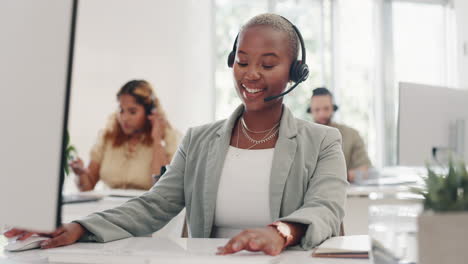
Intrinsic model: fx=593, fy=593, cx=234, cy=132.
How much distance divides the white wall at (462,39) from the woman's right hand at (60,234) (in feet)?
22.2

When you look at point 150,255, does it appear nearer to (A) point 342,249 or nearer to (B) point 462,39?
A: (A) point 342,249

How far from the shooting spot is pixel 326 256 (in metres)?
1.26

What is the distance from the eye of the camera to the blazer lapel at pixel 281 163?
1.61 meters

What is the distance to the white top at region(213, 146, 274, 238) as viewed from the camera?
5.45 ft

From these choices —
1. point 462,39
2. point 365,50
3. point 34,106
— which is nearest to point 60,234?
point 34,106

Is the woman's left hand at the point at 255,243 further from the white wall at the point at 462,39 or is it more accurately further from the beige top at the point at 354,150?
the white wall at the point at 462,39

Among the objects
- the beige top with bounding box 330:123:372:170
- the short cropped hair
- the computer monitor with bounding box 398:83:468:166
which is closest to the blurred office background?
the beige top with bounding box 330:123:372:170

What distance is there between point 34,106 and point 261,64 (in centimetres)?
86

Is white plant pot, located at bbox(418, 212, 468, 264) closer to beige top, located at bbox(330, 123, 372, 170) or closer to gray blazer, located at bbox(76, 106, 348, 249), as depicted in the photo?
gray blazer, located at bbox(76, 106, 348, 249)

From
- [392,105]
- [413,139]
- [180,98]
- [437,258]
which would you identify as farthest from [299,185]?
[392,105]

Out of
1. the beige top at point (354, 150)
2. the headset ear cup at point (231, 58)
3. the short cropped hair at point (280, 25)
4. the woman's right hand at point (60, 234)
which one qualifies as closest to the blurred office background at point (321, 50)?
the beige top at point (354, 150)

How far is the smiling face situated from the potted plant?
85 centimetres

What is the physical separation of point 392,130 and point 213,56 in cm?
254

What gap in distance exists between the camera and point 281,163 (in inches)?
64.7
